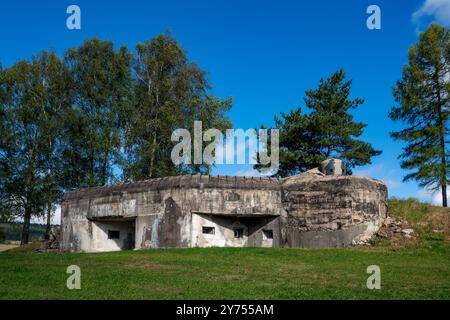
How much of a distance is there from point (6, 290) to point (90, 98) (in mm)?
23817

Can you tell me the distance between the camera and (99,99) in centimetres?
3173

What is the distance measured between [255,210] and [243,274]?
25.3 feet

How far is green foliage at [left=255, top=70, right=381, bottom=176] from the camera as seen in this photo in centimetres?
3069

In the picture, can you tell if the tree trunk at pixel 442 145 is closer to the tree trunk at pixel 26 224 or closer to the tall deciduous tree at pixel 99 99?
the tall deciduous tree at pixel 99 99

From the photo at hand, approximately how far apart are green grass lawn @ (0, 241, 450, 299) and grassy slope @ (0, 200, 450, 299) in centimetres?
2

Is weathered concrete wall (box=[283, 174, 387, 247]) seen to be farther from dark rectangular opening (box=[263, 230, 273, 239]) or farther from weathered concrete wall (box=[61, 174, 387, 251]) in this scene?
dark rectangular opening (box=[263, 230, 273, 239])

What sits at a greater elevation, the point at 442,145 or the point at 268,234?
the point at 442,145

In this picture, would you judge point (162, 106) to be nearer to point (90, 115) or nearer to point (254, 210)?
point (90, 115)

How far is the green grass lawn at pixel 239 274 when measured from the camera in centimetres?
954

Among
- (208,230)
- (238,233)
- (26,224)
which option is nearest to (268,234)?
(238,233)

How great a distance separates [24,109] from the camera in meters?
31.4

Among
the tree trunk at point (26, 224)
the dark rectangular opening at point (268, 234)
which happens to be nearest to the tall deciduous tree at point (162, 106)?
the tree trunk at point (26, 224)

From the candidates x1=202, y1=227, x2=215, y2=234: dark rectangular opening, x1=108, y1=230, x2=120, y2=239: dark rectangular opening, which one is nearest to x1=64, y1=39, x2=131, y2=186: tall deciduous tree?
x1=108, y1=230, x2=120, y2=239: dark rectangular opening

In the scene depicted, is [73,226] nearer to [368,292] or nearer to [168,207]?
[168,207]
